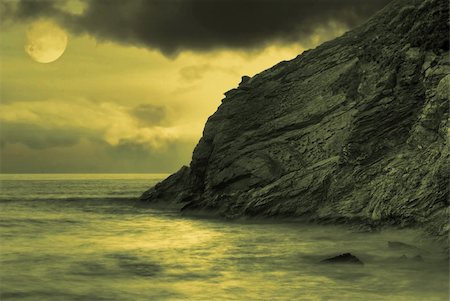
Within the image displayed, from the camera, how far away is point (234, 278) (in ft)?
59.8

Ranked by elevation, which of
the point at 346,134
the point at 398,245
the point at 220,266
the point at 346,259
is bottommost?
the point at 220,266

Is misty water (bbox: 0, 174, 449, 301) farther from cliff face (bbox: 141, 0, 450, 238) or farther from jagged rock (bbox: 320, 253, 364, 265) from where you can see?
cliff face (bbox: 141, 0, 450, 238)

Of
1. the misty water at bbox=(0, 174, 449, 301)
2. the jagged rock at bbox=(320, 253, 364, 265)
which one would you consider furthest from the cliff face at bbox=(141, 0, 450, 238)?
Result: the jagged rock at bbox=(320, 253, 364, 265)

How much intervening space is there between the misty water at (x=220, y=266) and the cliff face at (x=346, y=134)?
7.57 ft

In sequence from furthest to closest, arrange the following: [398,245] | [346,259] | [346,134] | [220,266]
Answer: [346,134]
[398,245]
[220,266]
[346,259]

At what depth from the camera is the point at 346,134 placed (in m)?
36.5

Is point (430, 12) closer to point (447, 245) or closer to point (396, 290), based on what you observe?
point (447, 245)

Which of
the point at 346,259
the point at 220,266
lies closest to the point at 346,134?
the point at 346,259

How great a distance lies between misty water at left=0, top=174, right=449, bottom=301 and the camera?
15859 mm

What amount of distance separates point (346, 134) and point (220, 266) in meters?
18.9

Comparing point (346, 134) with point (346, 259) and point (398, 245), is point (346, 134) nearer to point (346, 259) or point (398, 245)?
point (398, 245)

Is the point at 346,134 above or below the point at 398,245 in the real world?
above

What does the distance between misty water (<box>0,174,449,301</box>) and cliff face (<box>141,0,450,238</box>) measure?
7.57ft

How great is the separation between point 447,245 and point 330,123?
779 inches
